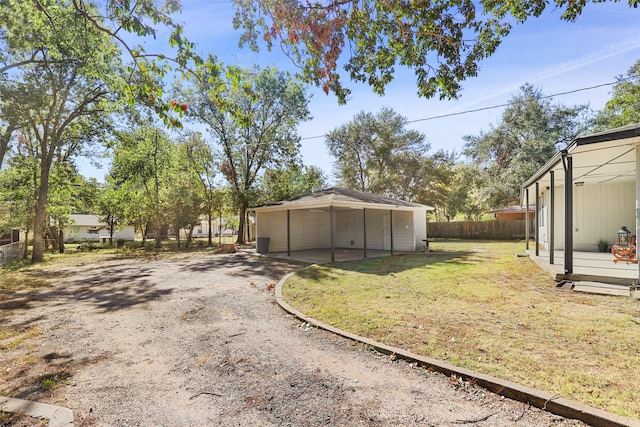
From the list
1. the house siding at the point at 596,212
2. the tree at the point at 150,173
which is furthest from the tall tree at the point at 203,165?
the house siding at the point at 596,212

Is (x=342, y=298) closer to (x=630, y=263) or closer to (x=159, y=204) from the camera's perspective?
(x=630, y=263)

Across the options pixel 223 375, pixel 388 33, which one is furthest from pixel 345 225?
pixel 223 375

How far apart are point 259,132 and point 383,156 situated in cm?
1219

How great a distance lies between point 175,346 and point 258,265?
288 inches

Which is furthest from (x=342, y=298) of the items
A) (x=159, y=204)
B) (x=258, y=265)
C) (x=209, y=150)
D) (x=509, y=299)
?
(x=209, y=150)

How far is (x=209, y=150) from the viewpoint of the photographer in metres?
23.0

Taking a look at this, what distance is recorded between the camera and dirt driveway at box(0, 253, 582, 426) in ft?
8.07

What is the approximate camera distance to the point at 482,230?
78.7 feet

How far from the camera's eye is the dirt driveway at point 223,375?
8.07 ft

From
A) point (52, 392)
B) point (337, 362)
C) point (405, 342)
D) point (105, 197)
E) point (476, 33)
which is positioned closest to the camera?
point (52, 392)

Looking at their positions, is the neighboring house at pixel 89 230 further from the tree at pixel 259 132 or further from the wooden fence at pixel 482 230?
the wooden fence at pixel 482 230

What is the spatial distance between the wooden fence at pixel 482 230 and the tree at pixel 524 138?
11.0 feet

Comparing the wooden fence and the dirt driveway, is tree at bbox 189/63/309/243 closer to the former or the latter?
the wooden fence

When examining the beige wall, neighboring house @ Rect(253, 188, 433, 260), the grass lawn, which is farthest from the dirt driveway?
the beige wall
